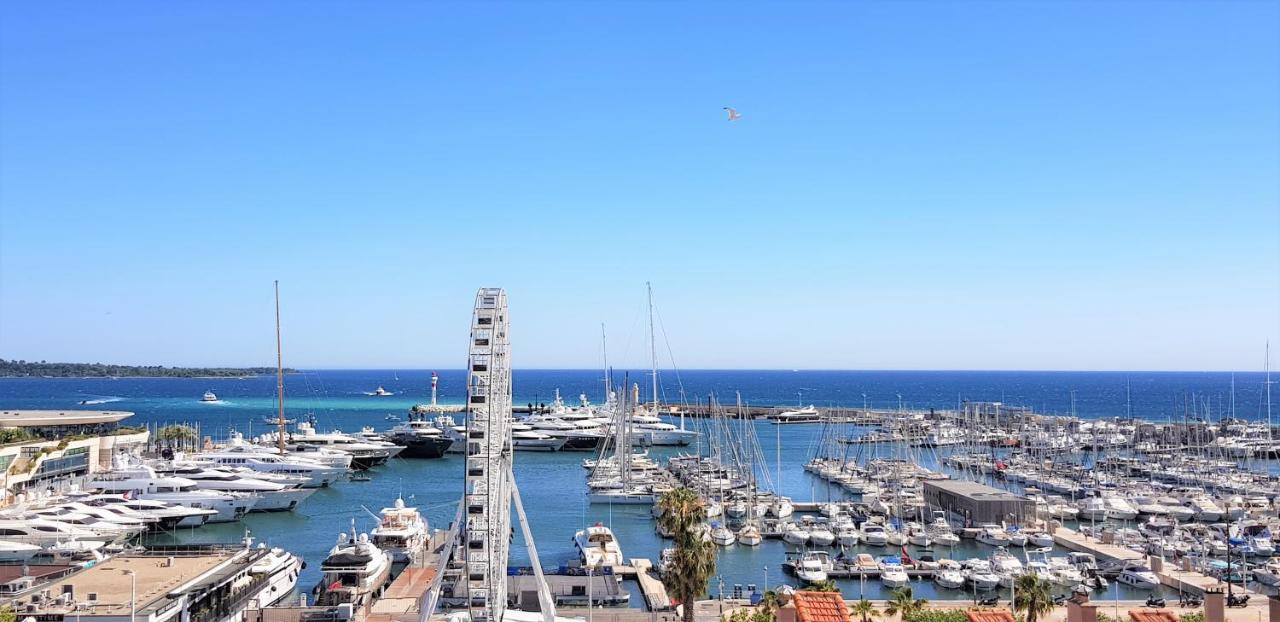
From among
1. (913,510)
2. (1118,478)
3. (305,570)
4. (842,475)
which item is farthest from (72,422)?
(1118,478)

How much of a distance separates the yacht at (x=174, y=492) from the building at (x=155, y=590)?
29.1 meters

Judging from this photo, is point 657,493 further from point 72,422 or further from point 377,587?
point 72,422

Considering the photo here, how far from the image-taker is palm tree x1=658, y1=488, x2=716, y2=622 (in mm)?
32562

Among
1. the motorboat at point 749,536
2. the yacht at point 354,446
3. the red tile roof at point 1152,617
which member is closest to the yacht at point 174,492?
the yacht at point 354,446

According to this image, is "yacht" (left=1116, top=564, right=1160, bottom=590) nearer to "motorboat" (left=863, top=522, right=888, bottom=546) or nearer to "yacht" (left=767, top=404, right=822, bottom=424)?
"motorboat" (left=863, top=522, right=888, bottom=546)

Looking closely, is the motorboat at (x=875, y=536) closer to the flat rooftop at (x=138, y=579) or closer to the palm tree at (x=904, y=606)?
the palm tree at (x=904, y=606)

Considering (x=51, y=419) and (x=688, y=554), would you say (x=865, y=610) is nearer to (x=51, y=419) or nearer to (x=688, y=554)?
(x=688, y=554)

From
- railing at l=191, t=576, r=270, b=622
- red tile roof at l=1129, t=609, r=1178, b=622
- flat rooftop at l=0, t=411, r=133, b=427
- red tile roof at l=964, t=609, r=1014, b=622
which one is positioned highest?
flat rooftop at l=0, t=411, r=133, b=427

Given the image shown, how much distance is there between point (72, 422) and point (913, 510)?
272 feet

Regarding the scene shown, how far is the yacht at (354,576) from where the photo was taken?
144ft

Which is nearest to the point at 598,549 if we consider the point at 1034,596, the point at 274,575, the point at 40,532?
the point at 274,575

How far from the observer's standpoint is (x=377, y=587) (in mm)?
48125

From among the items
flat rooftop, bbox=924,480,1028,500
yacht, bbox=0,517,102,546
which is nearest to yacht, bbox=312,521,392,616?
yacht, bbox=0,517,102,546

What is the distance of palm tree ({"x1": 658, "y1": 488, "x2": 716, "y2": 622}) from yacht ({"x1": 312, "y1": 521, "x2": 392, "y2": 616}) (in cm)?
1617
